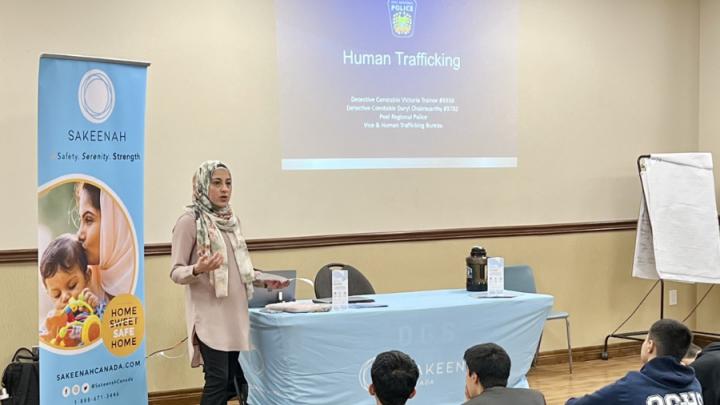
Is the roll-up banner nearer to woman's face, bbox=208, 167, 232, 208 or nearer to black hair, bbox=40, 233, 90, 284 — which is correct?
black hair, bbox=40, 233, 90, 284

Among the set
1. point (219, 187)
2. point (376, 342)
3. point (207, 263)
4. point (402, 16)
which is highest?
point (402, 16)

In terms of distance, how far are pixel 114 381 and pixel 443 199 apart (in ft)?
9.09

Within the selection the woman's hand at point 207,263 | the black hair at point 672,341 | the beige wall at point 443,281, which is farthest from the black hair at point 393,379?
the beige wall at point 443,281

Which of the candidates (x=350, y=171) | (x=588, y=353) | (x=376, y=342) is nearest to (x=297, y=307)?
(x=376, y=342)

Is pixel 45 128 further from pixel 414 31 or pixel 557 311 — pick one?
pixel 557 311

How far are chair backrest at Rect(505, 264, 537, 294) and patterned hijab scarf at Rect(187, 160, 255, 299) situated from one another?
2.47 metres

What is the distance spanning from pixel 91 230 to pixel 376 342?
4.79 feet

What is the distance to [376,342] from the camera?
4289mm

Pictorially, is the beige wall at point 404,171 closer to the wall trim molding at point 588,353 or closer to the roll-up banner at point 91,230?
→ the wall trim molding at point 588,353

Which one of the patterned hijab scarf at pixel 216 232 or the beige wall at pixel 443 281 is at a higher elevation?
the patterned hijab scarf at pixel 216 232

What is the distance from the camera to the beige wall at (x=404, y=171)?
16.2ft

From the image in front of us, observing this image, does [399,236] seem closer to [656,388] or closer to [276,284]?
[276,284]

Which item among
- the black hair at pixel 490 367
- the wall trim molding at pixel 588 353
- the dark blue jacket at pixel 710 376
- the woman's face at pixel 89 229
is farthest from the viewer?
the wall trim molding at pixel 588 353

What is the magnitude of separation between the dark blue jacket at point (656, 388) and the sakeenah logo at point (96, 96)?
2.47 metres
